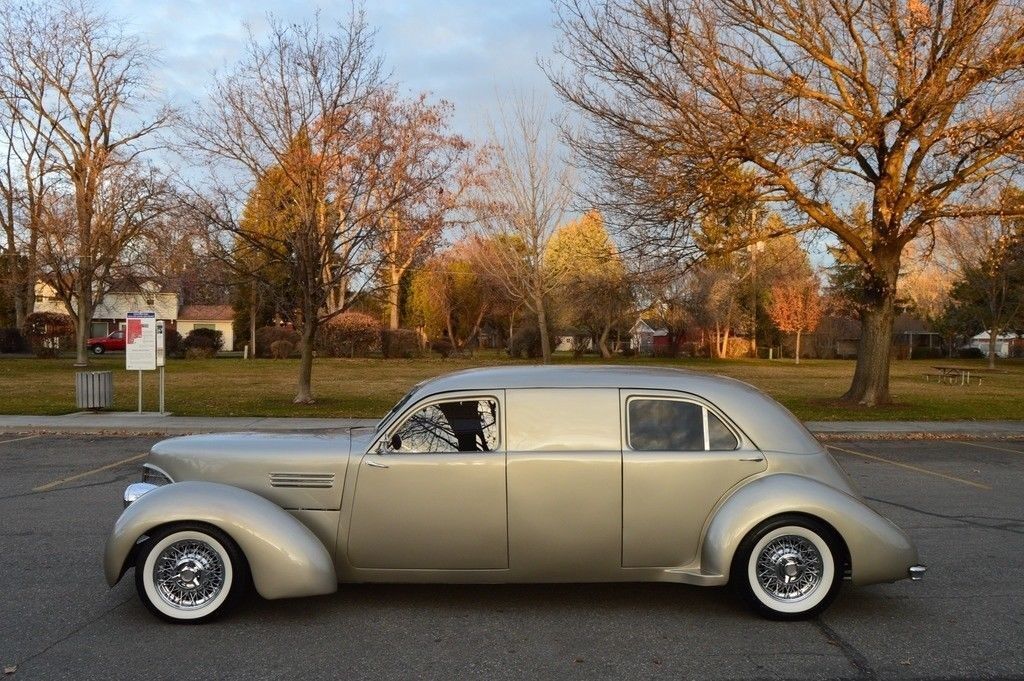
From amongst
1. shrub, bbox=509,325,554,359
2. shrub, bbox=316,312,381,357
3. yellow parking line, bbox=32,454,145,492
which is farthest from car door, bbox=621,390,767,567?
shrub, bbox=509,325,554,359

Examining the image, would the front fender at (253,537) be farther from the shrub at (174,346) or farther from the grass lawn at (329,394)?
the shrub at (174,346)

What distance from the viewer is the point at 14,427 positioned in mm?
15117

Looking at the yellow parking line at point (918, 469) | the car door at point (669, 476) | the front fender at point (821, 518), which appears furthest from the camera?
the yellow parking line at point (918, 469)

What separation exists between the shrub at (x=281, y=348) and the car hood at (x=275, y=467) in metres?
45.8

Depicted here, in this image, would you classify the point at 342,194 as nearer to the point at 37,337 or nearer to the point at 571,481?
the point at 571,481

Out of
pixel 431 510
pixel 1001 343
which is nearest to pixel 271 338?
pixel 431 510

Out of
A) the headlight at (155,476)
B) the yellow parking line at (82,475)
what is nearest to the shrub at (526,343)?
the yellow parking line at (82,475)

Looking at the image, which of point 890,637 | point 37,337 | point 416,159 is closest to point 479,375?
point 890,637

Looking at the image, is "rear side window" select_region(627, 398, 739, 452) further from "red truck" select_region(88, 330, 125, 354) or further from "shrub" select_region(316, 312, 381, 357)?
"red truck" select_region(88, 330, 125, 354)

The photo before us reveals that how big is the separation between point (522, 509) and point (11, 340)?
187 feet

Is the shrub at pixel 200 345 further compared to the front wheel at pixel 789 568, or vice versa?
the shrub at pixel 200 345

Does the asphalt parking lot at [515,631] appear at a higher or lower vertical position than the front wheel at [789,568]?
lower

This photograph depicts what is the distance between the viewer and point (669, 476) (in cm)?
506

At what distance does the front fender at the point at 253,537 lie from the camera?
482 centimetres
